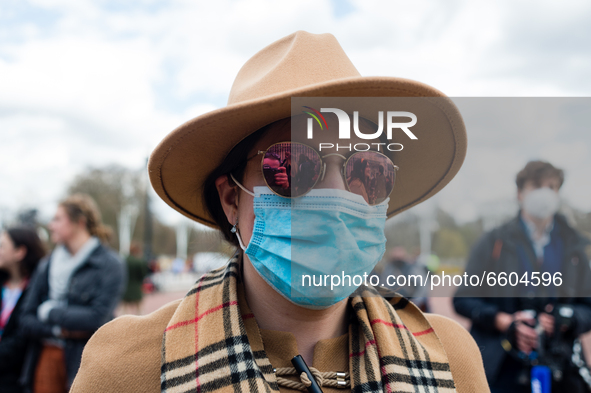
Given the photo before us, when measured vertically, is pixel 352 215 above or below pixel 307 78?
below

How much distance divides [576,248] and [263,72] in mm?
2460

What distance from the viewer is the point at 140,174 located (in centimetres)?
3519

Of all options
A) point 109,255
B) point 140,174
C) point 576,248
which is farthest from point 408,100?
point 140,174

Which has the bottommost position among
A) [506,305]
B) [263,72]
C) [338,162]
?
[506,305]

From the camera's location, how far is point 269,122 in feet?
5.52

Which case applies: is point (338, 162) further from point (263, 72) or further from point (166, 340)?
point (166, 340)

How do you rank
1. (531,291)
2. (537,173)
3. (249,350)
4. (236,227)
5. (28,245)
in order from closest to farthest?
1. (249,350)
2. (236,227)
3. (537,173)
4. (531,291)
5. (28,245)

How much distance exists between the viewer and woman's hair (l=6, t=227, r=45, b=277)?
181 inches

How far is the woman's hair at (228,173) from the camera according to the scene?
1.76 metres

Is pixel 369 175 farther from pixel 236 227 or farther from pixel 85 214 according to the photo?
pixel 85 214

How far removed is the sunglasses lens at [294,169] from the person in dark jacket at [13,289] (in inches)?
139

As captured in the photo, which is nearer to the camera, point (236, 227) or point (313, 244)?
point (313, 244)

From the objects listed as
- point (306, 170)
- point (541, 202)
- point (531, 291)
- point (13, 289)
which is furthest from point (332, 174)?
point (13, 289)

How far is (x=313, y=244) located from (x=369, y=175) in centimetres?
36
